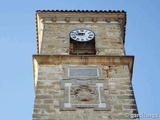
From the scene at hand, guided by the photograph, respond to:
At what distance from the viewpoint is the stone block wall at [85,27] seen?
16.2 metres

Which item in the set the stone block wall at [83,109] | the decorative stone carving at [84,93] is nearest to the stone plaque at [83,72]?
the stone block wall at [83,109]

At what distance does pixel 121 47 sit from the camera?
53.9ft

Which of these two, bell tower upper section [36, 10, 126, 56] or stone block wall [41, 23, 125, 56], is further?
bell tower upper section [36, 10, 126, 56]

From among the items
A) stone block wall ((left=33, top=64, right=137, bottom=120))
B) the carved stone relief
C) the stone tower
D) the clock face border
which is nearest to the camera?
stone block wall ((left=33, top=64, right=137, bottom=120))

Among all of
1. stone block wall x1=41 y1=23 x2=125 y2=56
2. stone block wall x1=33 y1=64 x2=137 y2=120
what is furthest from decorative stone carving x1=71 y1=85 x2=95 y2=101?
stone block wall x1=41 y1=23 x2=125 y2=56

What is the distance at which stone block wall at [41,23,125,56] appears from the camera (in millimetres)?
16219

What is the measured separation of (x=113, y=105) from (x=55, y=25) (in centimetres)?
591

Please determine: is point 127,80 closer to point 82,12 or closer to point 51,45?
point 51,45

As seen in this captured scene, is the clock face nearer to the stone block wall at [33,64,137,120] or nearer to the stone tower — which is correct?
the stone tower

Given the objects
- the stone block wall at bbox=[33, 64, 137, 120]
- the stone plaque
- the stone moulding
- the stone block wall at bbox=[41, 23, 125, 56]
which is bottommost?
the stone block wall at bbox=[33, 64, 137, 120]

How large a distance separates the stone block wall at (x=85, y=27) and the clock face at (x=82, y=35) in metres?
0.17

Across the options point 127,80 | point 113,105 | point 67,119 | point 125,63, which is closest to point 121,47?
point 125,63

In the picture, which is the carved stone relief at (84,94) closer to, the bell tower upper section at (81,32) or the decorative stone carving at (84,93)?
the decorative stone carving at (84,93)

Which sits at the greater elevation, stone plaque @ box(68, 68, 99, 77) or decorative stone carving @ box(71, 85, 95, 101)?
stone plaque @ box(68, 68, 99, 77)
